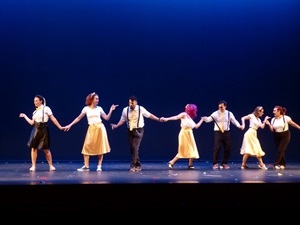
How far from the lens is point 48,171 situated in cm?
954

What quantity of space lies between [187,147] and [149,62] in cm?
274

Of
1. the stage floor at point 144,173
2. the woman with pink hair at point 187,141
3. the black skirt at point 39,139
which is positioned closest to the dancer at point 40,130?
the black skirt at point 39,139

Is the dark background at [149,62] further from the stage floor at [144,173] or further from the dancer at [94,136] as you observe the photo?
the dancer at [94,136]

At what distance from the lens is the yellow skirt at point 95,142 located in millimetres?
9797

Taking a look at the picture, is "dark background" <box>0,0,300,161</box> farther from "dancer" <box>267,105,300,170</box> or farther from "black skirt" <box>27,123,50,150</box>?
"black skirt" <box>27,123,50,150</box>

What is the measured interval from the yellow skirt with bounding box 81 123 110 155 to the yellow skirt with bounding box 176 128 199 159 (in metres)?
1.53

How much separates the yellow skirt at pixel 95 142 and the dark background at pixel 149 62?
7.15 feet

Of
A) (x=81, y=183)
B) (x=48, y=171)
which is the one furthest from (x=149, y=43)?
(x=81, y=183)

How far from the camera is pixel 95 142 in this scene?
9805mm

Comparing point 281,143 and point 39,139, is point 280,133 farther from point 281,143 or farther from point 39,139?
point 39,139
